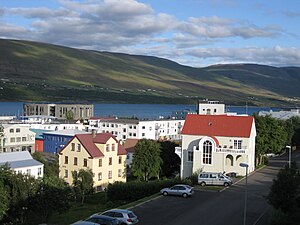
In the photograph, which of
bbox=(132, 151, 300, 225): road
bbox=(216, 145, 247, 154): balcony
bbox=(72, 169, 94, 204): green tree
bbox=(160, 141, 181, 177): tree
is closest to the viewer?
bbox=(132, 151, 300, 225): road

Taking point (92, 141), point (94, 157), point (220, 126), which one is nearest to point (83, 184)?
point (94, 157)

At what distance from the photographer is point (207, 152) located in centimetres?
4875

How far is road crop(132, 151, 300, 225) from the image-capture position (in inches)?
1067

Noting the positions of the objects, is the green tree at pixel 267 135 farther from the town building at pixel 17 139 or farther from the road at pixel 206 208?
the town building at pixel 17 139

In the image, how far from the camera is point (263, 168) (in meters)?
53.6

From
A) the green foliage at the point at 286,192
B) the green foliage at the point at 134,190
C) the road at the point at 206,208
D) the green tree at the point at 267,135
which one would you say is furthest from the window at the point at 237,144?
the green foliage at the point at 286,192

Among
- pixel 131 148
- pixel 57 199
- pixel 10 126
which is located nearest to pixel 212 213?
pixel 57 199

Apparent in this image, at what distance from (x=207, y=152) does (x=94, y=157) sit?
12279mm

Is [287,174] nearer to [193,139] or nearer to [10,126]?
[193,139]

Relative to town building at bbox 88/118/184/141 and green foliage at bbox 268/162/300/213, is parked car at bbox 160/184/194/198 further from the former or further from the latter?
town building at bbox 88/118/184/141

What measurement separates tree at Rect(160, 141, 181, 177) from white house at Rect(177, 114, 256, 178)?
6.27 meters

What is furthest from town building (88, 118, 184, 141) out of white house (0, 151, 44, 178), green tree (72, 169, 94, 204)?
green tree (72, 169, 94, 204)

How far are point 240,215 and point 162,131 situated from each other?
87412 millimetres

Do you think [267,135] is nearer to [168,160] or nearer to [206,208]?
[168,160]
